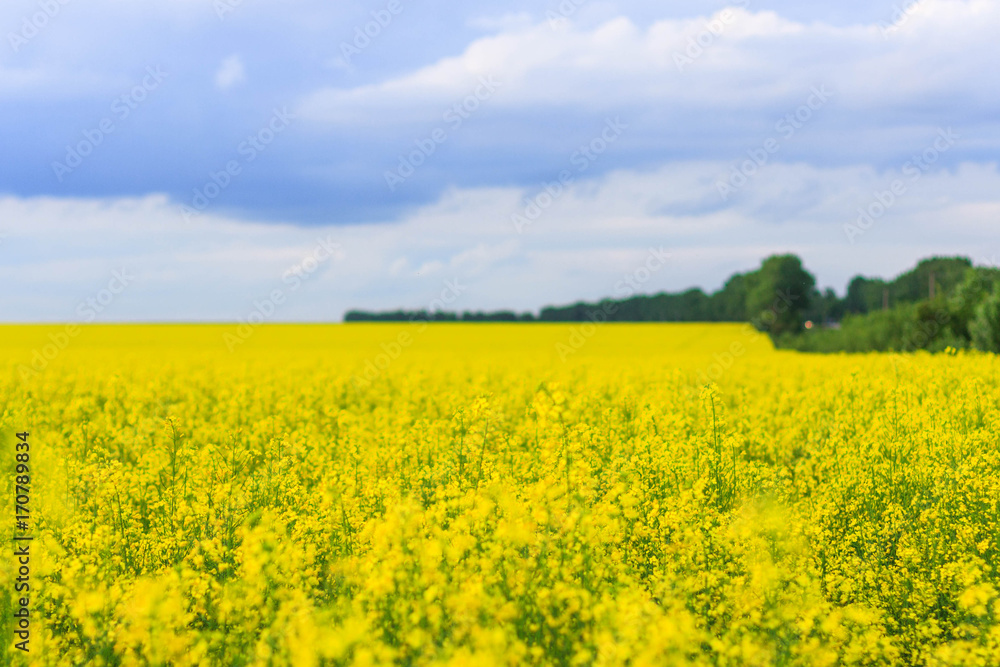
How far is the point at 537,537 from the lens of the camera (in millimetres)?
4809

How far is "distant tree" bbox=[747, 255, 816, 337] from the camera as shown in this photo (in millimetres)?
69438

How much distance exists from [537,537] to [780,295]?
7220 cm

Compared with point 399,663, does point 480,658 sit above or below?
above

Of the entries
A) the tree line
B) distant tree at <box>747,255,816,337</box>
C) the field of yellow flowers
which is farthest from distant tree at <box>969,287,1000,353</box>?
distant tree at <box>747,255,816,337</box>

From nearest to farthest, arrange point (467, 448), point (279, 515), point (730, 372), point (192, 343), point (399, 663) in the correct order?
point (399, 663)
point (279, 515)
point (467, 448)
point (730, 372)
point (192, 343)

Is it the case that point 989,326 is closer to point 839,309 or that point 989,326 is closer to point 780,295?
point 780,295

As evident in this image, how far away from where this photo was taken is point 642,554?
566 cm

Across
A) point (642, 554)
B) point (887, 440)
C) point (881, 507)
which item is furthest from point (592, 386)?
point (642, 554)

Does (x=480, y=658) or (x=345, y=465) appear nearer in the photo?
(x=480, y=658)

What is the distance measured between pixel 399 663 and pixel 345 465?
13.1 feet

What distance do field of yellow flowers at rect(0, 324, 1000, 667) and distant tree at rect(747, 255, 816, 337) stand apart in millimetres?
60958

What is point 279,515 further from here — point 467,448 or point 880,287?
point 880,287

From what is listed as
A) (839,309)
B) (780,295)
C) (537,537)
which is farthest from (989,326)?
(839,309)

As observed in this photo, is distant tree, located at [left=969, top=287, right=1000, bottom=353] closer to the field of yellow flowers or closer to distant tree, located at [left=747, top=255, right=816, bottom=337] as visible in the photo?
the field of yellow flowers
